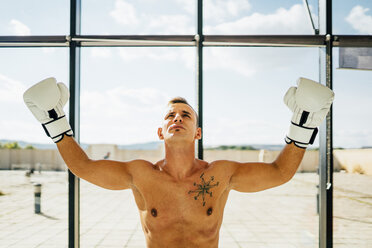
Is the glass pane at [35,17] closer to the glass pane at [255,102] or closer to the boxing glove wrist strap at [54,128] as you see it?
the boxing glove wrist strap at [54,128]

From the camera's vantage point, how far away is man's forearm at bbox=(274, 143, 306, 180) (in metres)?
1.40

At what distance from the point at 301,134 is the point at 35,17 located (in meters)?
2.12

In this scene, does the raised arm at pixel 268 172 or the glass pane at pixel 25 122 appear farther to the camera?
the glass pane at pixel 25 122

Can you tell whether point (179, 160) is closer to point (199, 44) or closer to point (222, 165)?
point (222, 165)

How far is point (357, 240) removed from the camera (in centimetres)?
332

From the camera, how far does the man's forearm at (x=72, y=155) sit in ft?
4.65

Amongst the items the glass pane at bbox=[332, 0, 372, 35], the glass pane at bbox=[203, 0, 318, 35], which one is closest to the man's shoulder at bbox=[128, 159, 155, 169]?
the glass pane at bbox=[203, 0, 318, 35]

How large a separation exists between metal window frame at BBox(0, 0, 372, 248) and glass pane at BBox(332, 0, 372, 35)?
80mm

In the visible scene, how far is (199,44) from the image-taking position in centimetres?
181

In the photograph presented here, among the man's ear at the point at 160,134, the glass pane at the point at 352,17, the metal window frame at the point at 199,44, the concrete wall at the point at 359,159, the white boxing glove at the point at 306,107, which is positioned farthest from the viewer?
the concrete wall at the point at 359,159

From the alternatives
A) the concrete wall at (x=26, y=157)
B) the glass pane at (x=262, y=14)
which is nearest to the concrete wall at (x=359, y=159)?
the glass pane at (x=262, y=14)

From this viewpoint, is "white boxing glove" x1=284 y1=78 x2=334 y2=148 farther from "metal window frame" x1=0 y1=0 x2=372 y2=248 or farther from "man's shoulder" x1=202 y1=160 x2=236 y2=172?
"metal window frame" x1=0 y1=0 x2=372 y2=248

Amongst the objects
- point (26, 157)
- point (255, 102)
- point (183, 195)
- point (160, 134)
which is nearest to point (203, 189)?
point (183, 195)

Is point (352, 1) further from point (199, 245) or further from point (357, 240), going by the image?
point (357, 240)
